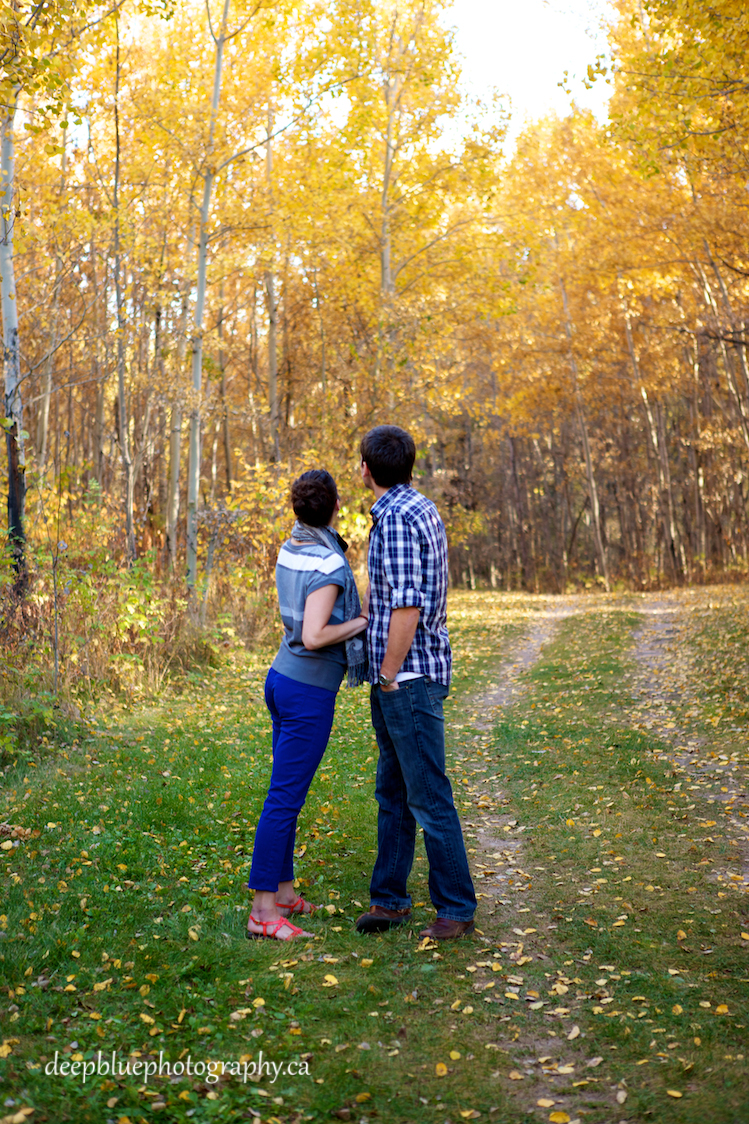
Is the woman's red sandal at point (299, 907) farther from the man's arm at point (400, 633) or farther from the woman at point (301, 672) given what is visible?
the man's arm at point (400, 633)

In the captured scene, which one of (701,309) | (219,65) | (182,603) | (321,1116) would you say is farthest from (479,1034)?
(701,309)

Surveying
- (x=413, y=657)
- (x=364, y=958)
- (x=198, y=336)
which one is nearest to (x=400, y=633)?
(x=413, y=657)

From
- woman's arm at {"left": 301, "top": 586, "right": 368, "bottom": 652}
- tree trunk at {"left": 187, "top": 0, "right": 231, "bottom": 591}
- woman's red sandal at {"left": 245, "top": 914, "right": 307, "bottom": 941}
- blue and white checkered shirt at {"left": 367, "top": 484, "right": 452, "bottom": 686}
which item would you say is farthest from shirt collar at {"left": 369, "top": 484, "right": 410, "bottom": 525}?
tree trunk at {"left": 187, "top": 0, "right": 231, "bottom": 591}

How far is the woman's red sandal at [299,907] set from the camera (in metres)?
3.77

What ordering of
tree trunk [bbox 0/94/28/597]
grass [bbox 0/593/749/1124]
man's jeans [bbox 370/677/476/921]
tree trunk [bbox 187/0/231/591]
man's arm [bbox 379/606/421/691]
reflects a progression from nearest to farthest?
grass [bbox 0/593/749/1124], man's arm [bbox 379/606/421/691], man's jeans [bbox 370/677/476/921], tree trunk [bbox 0/94/28/597], tree trunk [bbox 187/0/231/591]

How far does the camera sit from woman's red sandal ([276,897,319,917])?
377 centimetres

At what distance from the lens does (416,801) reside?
351cm

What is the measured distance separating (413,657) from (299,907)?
4.26 feet

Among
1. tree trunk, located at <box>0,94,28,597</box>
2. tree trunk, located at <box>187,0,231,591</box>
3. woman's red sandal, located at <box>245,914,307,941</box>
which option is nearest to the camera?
woman's red sandal, located at <box>245,914,307,941</box>

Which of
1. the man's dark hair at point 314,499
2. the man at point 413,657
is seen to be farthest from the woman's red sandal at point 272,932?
the man's dark hair at point 314,499

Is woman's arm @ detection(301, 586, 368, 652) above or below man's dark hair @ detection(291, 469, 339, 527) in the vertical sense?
below

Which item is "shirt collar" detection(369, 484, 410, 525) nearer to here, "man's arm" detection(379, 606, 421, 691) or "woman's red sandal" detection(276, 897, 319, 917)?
"man's arm" detection(379, 606, 421, 691)

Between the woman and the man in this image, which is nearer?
the man

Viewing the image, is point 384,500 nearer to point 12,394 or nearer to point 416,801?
point 416,801
